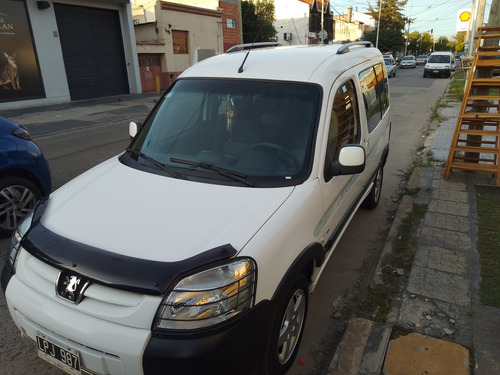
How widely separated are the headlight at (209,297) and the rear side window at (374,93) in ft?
8.43

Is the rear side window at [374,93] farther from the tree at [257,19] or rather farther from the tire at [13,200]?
the tree at [257,19]

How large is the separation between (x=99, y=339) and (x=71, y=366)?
0.30 meters

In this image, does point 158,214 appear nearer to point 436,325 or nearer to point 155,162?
point 155,162

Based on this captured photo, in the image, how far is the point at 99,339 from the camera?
1.75 m

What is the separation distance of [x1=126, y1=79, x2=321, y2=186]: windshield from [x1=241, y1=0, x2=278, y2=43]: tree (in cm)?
3657

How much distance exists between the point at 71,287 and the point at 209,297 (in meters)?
0.71

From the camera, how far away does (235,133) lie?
2820mm

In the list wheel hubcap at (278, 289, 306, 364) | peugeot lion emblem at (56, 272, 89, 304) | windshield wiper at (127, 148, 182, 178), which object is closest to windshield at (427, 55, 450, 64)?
windshield wiper at (127, 148, 182, 178)

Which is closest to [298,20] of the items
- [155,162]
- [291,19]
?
[291,19]

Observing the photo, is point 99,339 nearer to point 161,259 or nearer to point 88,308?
point 88,308

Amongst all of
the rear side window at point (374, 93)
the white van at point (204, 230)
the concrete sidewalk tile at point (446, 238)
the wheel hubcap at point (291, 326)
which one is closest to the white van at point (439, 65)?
the rear side window at point (374, 93)

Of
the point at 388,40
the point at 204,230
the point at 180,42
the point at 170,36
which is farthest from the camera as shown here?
the point at 388,40

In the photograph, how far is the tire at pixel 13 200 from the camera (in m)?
4.14

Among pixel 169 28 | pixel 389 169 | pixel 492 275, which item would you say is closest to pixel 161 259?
pixel 492 275
